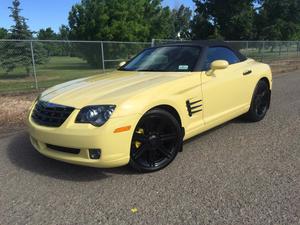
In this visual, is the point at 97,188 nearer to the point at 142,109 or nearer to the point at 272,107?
the point at 142,109

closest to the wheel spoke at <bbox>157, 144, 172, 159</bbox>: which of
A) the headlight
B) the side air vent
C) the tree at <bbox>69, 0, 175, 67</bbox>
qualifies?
the side air vent

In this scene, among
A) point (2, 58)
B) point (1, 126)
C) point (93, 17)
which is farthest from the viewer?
point (93, 17)

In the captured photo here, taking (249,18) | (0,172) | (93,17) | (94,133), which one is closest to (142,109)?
(94,133)

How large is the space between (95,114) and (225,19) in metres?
37.9

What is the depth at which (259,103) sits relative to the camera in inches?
247

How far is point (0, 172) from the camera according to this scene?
14.0 ft

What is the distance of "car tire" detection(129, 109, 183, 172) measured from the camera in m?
3.95

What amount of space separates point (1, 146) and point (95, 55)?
10489 millimetres

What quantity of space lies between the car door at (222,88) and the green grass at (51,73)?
25.2 feet

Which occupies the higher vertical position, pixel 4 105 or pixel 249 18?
pixel 249 18

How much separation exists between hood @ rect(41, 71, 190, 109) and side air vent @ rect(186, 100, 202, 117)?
0.37 m

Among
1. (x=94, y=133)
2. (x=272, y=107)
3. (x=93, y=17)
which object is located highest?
(x=93, y=17)

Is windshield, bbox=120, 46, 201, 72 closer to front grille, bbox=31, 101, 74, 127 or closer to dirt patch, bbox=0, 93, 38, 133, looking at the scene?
front grille, bbox=31, 101, 74, 127

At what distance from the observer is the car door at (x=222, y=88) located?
15.8 ft
